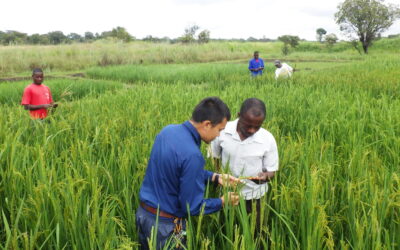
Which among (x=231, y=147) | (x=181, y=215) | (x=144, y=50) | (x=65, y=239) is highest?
(x=144, y=50)

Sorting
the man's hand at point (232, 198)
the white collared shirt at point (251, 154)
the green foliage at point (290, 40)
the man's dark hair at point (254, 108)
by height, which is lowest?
the man's hand at point (232, 198)

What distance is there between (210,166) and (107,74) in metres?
12.3

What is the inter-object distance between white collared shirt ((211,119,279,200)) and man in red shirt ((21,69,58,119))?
3192 millimetres

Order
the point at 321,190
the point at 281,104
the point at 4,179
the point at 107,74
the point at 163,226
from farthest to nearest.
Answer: the point at 107,74
the point at 281,104
the point at 4,179
the point at 321,190
the point at 163,226

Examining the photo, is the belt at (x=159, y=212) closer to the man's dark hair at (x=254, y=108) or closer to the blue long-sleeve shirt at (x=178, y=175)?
the blue long-sleeve shirt at (x=178, y=175)

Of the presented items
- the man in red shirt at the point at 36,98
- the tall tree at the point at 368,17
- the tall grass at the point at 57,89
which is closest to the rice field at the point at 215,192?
the man in red shirt at the point at 36,98

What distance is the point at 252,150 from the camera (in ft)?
6.37

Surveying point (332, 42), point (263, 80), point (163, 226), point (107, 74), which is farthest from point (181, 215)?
point (332, 42)

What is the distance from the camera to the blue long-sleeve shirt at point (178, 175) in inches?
57.7

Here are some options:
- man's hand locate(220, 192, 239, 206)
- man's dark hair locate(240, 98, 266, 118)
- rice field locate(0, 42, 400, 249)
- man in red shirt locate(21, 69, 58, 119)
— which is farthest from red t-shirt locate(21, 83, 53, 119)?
man's hand locate(220, 192, 239, 206)

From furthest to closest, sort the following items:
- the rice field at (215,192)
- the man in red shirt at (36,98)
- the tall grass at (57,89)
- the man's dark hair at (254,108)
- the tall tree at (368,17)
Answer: the tall tree at (368,17), the tall grass at (57,89), the man in red shirt at (36,98), the man's dark hair at (254,108), the rice field at (215,192)

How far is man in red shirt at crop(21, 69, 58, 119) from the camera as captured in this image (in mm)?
4324

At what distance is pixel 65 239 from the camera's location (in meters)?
Result: 1.59

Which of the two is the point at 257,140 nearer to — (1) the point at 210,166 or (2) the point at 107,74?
(1) the point at 210,166
